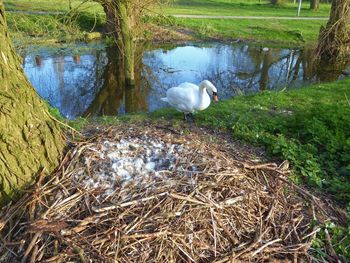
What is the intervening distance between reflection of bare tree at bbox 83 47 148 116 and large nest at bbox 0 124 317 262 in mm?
7880

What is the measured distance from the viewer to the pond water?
12461 millimetres

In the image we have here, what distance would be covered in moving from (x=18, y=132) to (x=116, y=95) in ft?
33.1

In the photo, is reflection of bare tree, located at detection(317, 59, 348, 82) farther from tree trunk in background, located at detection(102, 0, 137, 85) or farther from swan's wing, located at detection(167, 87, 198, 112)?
swan's wing, located at detection(167, 87, 198, 112)

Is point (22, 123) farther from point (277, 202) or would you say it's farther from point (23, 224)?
point (277, 202)

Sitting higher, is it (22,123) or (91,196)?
(22,123)

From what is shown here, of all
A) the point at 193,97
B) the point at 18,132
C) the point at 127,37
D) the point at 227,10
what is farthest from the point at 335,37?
the point at 227,10

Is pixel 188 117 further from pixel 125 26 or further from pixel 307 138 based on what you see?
pixel 125 26

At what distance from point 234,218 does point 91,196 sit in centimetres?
131

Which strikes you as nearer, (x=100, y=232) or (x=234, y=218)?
(x=100, y=232)

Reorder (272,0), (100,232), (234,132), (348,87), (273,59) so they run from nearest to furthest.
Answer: (100,232)
(234,132)
(348,87)
(273,59)
(272,0)

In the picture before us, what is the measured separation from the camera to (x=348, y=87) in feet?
35.3

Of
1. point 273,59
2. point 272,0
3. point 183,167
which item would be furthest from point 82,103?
point 272,0

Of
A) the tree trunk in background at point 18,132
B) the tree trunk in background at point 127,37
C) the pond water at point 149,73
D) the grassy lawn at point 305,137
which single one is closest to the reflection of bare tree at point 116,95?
the pond water at point 149,73

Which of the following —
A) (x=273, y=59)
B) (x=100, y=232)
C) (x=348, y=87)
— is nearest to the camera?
(x=100, y=232)
